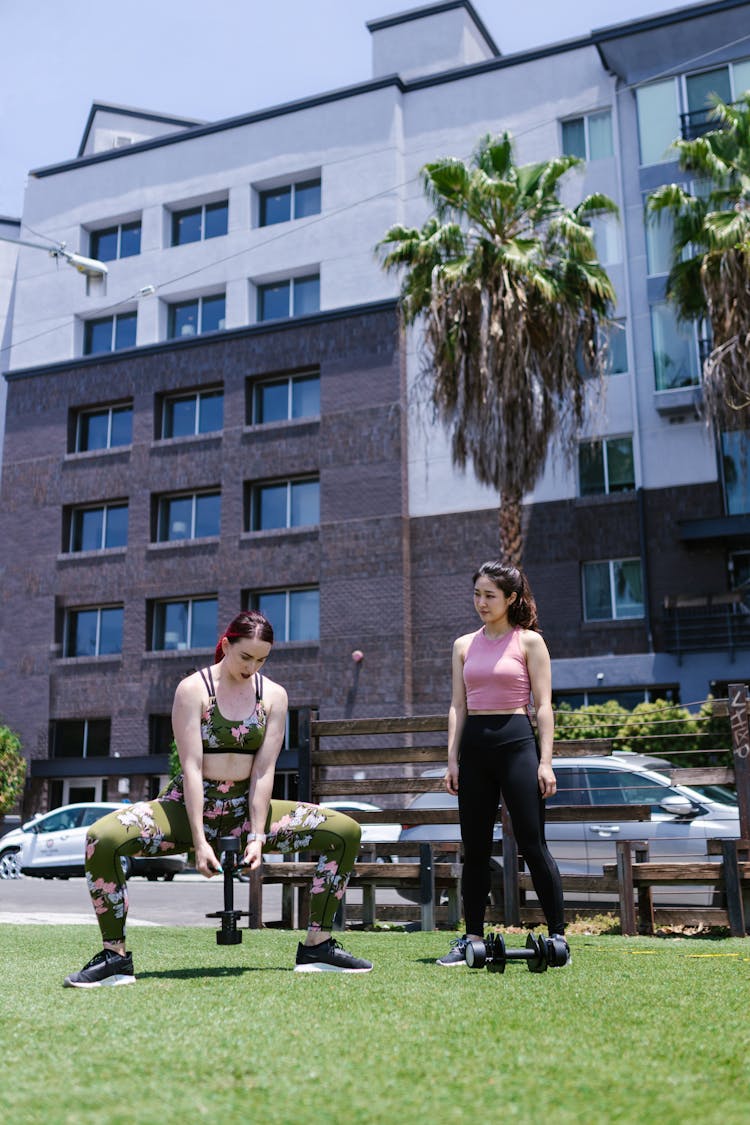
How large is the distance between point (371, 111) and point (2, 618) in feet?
61.0

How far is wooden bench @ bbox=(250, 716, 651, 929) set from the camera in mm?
7578

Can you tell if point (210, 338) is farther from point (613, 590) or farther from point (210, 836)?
point (210, 836)

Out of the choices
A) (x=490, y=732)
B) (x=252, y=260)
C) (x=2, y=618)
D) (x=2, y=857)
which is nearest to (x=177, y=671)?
(x=2, y=618)

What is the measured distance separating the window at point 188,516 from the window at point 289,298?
5.75 metres

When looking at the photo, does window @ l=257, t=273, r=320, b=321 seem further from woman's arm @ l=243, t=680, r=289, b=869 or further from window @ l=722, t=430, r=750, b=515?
woman's arm @ l=243, t=680, r=289, b=869

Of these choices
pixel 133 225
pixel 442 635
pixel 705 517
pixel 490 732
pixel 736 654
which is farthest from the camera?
pixel 133 225

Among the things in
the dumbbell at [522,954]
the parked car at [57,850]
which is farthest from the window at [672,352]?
the dumbbell at [522,954]

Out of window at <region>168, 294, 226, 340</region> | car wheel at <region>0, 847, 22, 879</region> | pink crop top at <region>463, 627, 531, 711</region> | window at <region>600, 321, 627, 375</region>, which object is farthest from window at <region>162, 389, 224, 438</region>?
pink crop top at <region>463, 627, 531, 711</region>

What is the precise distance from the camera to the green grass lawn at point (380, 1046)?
249 centimetres

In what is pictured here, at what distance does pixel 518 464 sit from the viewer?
21391 mm

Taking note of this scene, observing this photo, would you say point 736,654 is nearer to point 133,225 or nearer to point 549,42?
point 549,42

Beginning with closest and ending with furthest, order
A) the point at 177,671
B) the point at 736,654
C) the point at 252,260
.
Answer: the point at 736,654
the point at 177,671
the point at 252,260

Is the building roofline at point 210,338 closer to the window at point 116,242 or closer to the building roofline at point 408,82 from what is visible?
the window at point 116,242

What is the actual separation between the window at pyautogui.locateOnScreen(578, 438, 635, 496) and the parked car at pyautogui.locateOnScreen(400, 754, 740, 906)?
14909 mm
